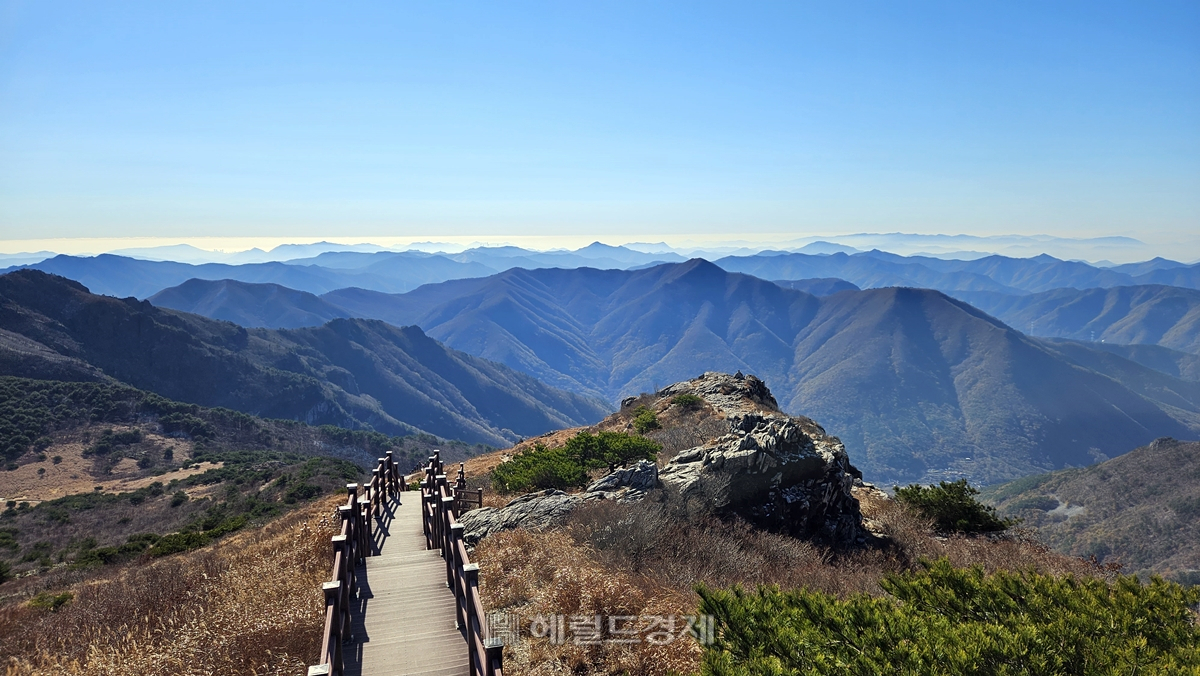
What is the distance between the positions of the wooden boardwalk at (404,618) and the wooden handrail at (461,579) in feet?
0.80

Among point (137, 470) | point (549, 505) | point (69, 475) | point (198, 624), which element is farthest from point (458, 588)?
point (137, 470)

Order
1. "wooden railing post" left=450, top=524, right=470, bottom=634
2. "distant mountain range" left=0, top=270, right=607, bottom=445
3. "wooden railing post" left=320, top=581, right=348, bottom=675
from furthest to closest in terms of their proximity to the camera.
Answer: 1. "distant mountain range" left=0, top=270, right=607, bottom=445
2. "wooden railing post" left=450, top=524, right=470, bottom=634
3. "wooden railing post" left=320, top=581, right=348, bottom=675

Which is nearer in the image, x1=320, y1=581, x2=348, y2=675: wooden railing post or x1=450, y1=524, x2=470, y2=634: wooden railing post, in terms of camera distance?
x1=320, y1=581, x2=348, y2=675: wooden railing post

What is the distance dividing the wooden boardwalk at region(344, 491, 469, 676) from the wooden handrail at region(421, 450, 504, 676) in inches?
9.6

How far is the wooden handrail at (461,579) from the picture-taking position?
671 cm

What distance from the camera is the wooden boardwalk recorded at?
7.79 metres

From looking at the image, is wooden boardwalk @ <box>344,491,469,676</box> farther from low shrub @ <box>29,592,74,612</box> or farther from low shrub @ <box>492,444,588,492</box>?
low shrub @ <box>29,592,74,612</box>

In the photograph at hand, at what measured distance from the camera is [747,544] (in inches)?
528

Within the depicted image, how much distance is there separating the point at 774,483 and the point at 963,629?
9.85 metres

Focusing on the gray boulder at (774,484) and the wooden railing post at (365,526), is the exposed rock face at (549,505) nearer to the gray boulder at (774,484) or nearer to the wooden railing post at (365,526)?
the gray boulder at (774,484)

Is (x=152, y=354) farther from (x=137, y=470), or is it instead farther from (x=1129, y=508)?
(x=1129, y=508)

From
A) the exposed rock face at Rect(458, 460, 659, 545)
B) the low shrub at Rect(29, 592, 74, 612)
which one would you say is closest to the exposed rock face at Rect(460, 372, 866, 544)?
the exposed rock face at Rect(458, 460, 659, 545)

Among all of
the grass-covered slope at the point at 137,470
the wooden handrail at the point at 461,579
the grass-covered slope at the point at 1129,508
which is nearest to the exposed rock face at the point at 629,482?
the wooden handrail at the point at 461,579

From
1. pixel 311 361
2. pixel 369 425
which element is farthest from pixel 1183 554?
pixel 311 361
